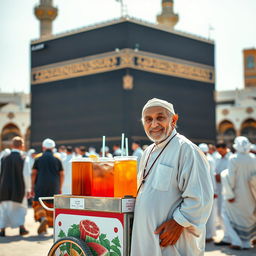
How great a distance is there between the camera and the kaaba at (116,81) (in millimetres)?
14594

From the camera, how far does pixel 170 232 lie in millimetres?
2121

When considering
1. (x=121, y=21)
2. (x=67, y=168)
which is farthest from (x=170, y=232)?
(x=121, y=21)

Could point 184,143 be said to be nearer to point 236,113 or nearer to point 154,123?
point 154,123

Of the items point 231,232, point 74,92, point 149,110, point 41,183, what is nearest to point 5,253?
point 41,183

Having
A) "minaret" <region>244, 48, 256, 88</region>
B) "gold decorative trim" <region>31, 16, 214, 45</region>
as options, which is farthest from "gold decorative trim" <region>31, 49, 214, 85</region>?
"minaret" <region>244, 48, 256, 88</region>

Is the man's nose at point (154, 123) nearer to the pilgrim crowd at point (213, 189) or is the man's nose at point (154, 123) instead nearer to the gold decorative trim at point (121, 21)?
the pilgrim crowd at point (213, 189)

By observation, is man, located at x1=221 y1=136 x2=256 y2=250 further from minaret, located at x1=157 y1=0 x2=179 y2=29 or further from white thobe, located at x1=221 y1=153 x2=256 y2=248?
minaret, located at x1=157 y1=0 x2=179 y2=29

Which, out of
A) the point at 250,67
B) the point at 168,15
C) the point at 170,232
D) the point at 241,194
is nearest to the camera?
the point at 170,232

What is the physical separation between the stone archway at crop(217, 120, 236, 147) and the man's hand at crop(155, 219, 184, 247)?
24.9 m

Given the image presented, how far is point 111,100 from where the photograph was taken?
1480 centimetres

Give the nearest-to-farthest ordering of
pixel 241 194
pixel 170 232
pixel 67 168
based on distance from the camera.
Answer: pixel 170 232 < pixel 241 194 < pixel 67 168

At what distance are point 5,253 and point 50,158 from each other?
1.72m

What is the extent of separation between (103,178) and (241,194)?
10.4ft

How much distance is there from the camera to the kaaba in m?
14.6
